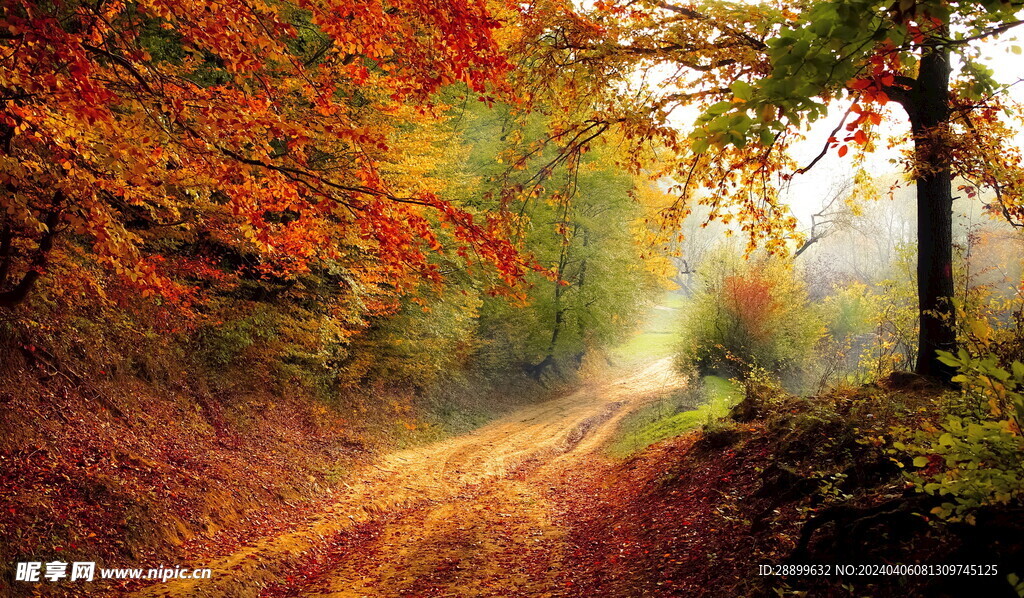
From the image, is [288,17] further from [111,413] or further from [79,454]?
[79,454]

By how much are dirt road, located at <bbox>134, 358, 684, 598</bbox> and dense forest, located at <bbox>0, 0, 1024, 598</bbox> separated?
0.21 feet

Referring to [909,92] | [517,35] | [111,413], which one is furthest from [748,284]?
[111,413]

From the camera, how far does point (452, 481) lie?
427 inches

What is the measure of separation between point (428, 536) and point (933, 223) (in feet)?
27.0

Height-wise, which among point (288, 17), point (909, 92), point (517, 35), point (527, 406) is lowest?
point (527, 406)

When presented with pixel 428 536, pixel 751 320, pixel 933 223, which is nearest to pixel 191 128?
pixel 428 536

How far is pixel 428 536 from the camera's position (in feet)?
24.5

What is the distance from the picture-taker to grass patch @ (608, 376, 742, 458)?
1312 cm

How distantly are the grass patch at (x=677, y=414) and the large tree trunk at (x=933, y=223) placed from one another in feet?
12.9

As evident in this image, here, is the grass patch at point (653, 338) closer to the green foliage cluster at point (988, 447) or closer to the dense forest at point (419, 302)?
the dense forest at point (419, 302)

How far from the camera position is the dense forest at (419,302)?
325 centimetres

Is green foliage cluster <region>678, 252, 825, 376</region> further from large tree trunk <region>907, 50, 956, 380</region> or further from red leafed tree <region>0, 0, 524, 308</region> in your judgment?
red leafed tree <region>0, 0, 524, 308</region>

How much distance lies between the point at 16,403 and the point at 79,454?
0.99 metres

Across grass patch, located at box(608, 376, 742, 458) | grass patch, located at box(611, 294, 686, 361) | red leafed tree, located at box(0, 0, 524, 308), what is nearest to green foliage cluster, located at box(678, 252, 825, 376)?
grass patch, located at box(608, 376, 742, 458)
